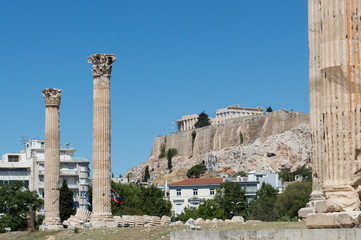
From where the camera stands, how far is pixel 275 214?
5525cm

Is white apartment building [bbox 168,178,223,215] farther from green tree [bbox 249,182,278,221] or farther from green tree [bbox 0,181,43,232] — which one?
green tree [bbox 0,181,43,232]

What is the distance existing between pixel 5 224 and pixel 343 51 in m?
44.6

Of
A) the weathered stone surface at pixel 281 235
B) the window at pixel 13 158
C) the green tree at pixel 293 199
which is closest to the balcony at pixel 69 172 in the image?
the window at pixel 13 158

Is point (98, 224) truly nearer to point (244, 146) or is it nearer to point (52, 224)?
point (52, 224)

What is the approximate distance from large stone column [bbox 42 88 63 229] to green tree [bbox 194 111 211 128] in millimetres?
122867

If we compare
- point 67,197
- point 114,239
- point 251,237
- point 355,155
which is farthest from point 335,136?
point 67,197

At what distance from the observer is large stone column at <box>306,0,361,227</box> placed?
34.8 ft

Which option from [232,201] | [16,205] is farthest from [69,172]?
[16,205]

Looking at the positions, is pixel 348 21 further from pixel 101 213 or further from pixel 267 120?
pixel 267 120

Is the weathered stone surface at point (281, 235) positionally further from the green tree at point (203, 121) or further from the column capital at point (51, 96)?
the green tree at point (203, 121)

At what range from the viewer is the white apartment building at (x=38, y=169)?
86438mm

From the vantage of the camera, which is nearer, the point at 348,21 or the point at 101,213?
the point at 348,21

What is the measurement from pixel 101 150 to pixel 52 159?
6.12 metres

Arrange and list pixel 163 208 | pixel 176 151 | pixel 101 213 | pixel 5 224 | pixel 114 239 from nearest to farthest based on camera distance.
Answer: pixel 114 239 → pixel 101 213 → pixel 5 224 → pixel 163 208 → pixel 176 151
